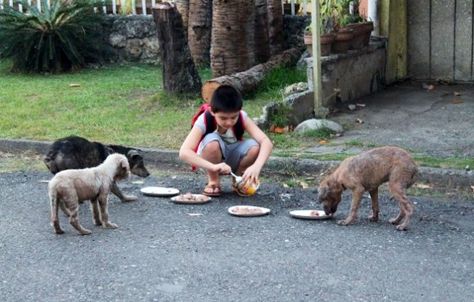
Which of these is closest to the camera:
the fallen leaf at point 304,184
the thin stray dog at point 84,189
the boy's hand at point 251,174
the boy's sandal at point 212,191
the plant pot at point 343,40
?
the thin stray dog at point 84,189

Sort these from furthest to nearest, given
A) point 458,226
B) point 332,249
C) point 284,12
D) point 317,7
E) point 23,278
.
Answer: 1. point 284,12
2. point 317,7
3. point 458,226
4. point 332,249
5. point 23,278

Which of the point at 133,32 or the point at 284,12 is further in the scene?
the point at 133,32

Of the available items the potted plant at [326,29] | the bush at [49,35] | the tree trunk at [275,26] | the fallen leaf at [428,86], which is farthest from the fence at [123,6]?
Result: the fallen leaf at [428,86]

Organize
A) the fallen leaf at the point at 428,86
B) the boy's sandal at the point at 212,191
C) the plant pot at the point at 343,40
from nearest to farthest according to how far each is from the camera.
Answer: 1. the boy's sandal at the point at 212,191
2. the plant pot at the point at 343,40
3. the fallen leaf at the point at 428,86

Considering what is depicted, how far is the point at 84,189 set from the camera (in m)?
6.28

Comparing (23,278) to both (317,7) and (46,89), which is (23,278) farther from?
(46,89)

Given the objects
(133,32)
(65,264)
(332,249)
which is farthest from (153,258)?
(133,32)

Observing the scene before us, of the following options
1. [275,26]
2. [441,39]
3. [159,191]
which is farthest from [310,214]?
[275,26]

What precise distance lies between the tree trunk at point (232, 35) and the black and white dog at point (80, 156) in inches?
153

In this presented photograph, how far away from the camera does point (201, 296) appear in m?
5.03

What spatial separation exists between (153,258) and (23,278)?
0.83 m

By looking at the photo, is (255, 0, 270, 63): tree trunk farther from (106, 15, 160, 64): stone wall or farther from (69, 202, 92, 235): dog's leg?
(69, 202, 92, 235): dog's leg

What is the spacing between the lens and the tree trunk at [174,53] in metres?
10.5

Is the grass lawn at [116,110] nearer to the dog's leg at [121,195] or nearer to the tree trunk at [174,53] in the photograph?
the tree trunk at [174,53]
